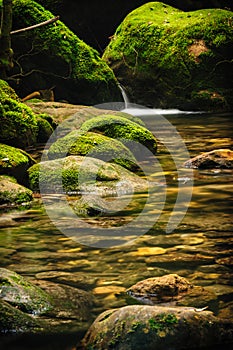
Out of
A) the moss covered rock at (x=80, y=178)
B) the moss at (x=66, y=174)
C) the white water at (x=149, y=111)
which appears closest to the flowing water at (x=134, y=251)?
the moss covered rock at (x=80, y=178)

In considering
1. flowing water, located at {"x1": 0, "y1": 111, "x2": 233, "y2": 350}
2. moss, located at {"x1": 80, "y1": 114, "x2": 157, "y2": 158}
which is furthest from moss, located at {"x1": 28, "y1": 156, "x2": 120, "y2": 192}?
moss, located at {"x1": 80, "y1": 114, "x2": 157, "y2": 158}

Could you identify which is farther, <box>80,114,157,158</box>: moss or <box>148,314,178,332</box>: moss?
<box>80,114,157,158</box>: moss

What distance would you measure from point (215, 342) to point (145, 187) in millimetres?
3703

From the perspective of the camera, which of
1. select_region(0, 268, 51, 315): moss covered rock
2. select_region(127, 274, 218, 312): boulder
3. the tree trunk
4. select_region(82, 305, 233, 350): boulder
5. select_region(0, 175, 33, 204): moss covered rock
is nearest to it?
select_region(82, 305, 233, 350): boulder

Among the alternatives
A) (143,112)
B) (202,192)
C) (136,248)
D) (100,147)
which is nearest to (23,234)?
(136,248)

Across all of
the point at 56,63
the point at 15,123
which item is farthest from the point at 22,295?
the point at 56,63

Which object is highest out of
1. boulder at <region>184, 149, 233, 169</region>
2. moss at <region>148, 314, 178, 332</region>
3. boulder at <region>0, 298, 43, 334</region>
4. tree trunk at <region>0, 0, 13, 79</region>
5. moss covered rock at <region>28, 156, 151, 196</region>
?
tree trunk at <region>0, 0, 13, 79</region>

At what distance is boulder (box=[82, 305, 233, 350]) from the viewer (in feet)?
9.70

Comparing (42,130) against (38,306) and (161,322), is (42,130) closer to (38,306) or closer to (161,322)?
(38,306)

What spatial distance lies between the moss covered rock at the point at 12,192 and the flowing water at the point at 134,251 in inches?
6.5

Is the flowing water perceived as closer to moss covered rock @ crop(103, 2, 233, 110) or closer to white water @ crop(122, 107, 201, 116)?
white water @ crop(122, 107, 201, 116)

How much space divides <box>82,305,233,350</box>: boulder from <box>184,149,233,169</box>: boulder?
4711 millimetres

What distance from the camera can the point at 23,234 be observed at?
5.02 meters

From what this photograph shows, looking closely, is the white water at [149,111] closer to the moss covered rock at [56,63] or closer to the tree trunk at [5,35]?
the moss covered rock at [56,63]
